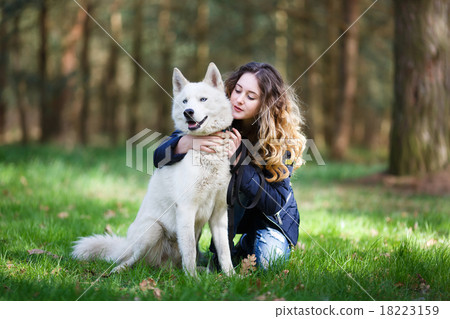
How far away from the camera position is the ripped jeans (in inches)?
119

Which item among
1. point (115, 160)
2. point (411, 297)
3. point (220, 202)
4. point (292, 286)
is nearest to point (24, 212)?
point (220, 202)

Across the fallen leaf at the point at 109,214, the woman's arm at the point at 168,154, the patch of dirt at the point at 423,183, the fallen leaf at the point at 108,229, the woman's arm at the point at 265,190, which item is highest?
the woman's arm at the point at 168,154

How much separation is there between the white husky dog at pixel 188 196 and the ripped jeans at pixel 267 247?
31 cm

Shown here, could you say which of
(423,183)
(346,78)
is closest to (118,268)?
(423,183)

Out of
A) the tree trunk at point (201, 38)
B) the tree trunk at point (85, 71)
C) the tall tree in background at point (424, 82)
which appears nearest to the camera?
the tall tree in background at point (424, 82)

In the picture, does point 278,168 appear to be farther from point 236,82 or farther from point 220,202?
point 236,82

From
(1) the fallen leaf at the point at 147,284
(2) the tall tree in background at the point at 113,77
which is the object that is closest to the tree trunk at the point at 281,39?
(2) the tall tree in background at the point at 113,77

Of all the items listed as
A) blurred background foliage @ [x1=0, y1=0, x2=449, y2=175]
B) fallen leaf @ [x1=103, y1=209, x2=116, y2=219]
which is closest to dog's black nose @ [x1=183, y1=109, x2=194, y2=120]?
fallen leaf @ [x1=103, y1=209, x2=116, y2=219]

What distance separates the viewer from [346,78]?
11.3m

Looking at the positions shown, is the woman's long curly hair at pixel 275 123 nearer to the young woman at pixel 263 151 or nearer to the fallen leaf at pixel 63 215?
the young woman at pixel 263 151

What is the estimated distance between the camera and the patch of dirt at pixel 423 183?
6454 mm

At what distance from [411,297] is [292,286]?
29.6 inches

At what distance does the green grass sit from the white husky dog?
6.8 inches

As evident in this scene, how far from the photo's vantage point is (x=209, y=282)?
8.52ft
